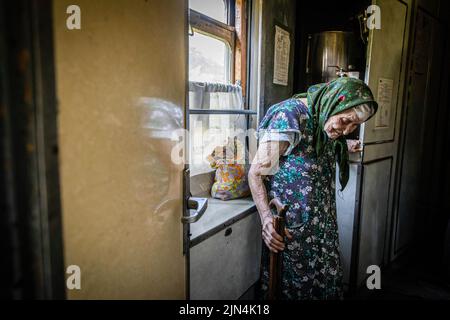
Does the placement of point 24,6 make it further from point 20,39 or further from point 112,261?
point 112,261

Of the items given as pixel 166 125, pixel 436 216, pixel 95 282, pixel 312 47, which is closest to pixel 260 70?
pixel 312 47

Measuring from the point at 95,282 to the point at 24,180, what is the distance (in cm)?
52

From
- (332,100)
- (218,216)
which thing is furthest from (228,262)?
(332,100)

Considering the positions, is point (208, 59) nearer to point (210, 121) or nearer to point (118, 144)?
point (210, 121)

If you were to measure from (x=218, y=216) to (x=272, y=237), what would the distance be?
0.38 m

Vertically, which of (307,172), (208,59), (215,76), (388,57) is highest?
(388,57)

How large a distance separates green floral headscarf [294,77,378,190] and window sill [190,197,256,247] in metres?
0.61

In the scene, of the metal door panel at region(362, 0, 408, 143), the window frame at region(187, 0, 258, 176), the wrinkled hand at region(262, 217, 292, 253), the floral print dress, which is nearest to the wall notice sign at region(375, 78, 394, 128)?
the metal door panel at region(362, 0, 408, 143)

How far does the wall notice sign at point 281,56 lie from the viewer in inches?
95.0

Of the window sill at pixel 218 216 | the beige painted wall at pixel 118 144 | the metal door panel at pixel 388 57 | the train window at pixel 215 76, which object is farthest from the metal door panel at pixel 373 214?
the beige painted wall at pixel 118 144

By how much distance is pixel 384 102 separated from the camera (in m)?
2.64

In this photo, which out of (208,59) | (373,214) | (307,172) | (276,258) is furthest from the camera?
(373,214)

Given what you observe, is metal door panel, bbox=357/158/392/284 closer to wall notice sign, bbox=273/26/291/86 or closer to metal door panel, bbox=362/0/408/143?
metal door panel, bbox=362/0/408/143
